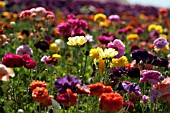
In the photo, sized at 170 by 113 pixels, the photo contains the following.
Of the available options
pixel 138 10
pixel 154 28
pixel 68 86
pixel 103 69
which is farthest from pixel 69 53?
pixel 138 10

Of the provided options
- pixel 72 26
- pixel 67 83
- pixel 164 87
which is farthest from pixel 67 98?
pixel 72 26

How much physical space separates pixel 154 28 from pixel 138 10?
9065 mm

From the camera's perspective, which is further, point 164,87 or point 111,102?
point 164,87

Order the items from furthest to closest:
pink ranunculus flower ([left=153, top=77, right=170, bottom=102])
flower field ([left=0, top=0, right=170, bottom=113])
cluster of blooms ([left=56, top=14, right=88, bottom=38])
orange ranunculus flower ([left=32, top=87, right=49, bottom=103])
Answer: cluster of blooms ([left=56, top=14, right=88, bottom=38])
pink ranunculus flower ([left=153, top=77, right=170, bottom=102])
flower field ([left=0, top=0, right=170, bottom=113])
orange ranunculus flower ([left=32, top=87, right=49, bottom=103])

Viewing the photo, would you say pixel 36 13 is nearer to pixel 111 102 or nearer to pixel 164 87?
pixel 164 87

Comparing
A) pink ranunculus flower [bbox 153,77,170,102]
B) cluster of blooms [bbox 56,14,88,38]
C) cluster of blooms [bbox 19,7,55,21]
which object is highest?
cluster of blooms [bbox 19,7,55,21]

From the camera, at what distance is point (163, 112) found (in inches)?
149

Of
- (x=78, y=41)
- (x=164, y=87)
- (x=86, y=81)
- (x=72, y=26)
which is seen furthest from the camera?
(x=86, y=81)

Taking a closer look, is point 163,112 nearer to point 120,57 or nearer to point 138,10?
point 120,57

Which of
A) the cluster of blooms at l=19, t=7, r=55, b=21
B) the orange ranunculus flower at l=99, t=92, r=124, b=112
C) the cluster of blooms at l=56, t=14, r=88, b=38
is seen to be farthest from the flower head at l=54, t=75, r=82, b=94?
the cluster of blooms at l=19, t=7, r=55, b=21

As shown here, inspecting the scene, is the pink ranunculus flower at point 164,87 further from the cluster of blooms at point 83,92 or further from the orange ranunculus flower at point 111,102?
the orange ranunculus flower at point 111,102

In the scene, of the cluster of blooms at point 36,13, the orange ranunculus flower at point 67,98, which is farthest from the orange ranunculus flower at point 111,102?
the cluster of blooms at point 36,13

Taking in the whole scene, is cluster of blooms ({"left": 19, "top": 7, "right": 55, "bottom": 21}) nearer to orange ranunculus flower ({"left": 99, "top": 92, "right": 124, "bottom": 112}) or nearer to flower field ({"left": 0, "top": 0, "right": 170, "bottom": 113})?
flower field ({"left": 0, "top": 0, "right": 170, "bottom": 113})

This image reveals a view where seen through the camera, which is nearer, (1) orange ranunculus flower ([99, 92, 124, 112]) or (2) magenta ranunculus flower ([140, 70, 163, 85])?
(1) orange ranunculus flower ([99, 92, 124, 112])
